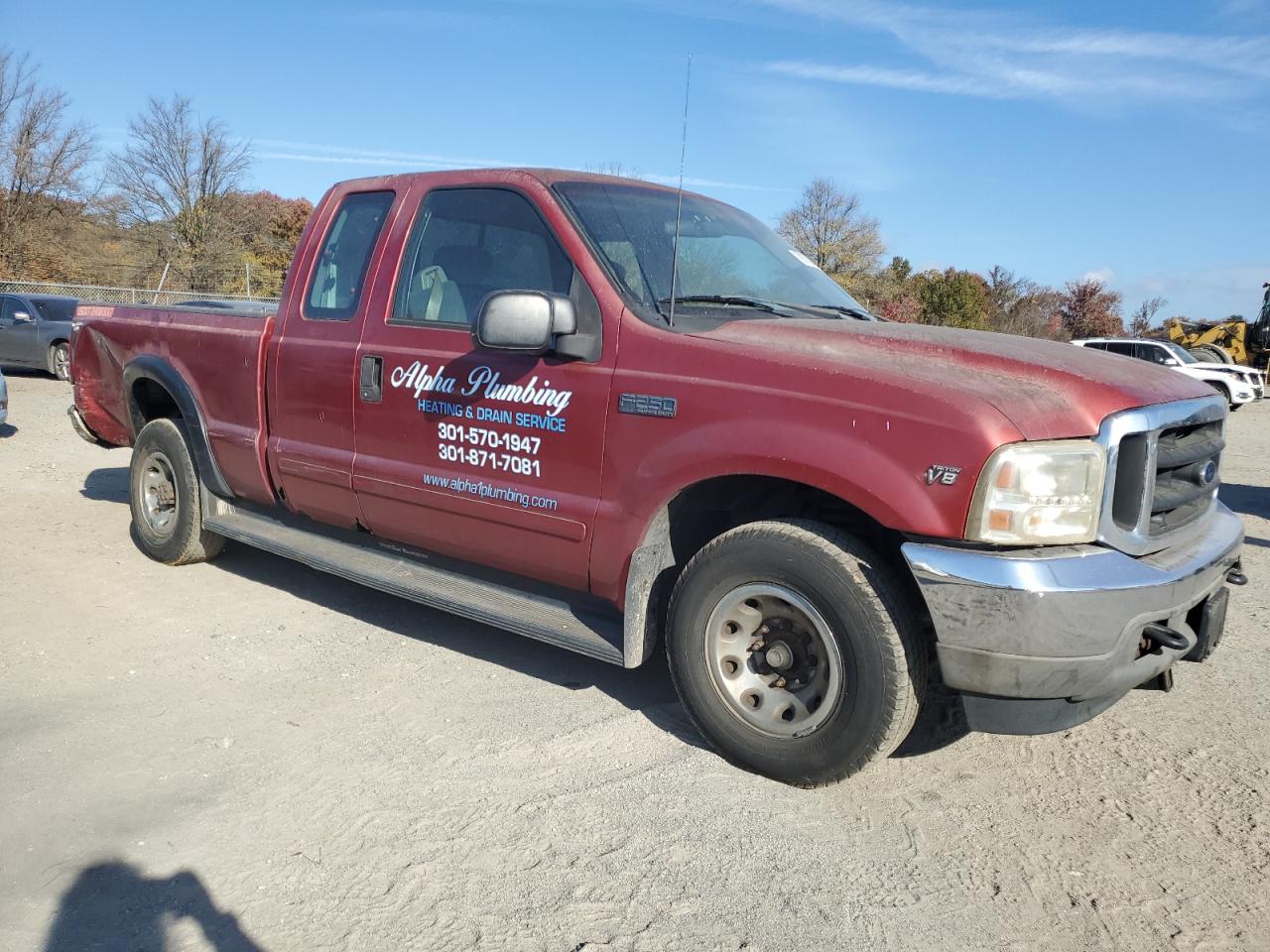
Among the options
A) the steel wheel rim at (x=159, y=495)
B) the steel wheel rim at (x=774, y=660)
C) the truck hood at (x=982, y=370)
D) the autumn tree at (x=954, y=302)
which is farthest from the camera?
the autumn tree at (x=954, y=302)

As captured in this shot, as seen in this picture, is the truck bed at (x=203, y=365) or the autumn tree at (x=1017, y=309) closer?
the truck bed at (x=203, y=365)

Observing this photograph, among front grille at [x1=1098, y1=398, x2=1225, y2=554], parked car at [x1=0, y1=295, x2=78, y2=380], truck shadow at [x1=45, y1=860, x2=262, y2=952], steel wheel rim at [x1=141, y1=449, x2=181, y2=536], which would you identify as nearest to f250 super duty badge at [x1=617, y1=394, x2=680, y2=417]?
front grille at [x1=1098, y1=398, x2=1225, y2=554]

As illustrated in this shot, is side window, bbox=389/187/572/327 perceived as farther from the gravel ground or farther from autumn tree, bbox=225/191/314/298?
autumn tree, bbox=225/191/314/298

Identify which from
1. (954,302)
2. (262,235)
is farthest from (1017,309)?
(262,235)

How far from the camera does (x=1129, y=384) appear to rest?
310cm

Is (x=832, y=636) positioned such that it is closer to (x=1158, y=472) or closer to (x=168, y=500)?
(x=1158, y=472)

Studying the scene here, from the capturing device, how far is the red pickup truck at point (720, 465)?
111 inches

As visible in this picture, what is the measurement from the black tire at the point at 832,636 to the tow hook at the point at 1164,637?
0.63 metres

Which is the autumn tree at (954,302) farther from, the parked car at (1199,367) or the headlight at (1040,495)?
the headlight at (1040,495)

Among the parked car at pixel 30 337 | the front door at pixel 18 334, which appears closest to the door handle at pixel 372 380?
the parked car at pixel 30 337

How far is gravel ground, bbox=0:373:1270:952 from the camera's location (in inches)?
100

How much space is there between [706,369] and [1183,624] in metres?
Result: 1.69

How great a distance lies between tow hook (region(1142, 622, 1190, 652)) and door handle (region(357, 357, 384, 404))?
3.00 meters

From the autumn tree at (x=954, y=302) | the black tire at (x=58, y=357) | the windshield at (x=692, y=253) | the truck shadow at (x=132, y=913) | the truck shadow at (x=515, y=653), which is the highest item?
the autumn tree at (x=954, y=302)
